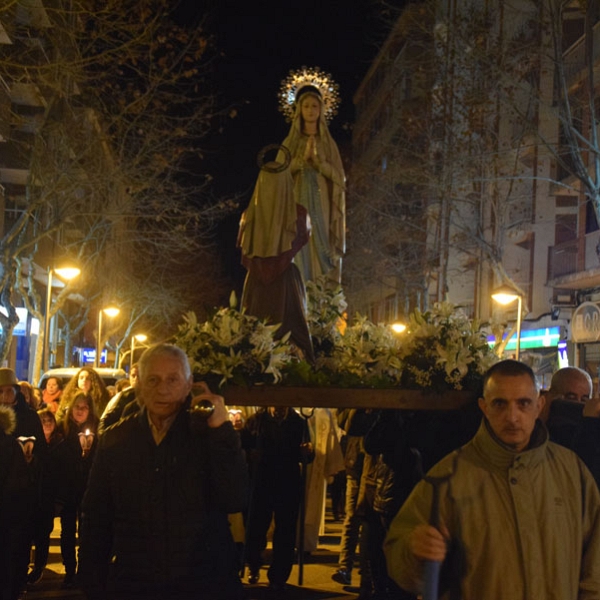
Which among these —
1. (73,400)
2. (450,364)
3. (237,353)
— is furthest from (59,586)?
(450,364)

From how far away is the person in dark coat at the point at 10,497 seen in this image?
21.9 feet

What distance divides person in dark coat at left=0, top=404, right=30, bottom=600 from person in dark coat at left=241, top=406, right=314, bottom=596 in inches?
97.0

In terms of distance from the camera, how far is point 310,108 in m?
11.8

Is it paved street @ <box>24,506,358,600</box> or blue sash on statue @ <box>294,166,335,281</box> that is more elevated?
blue sash on statue @ <box>294,166,335,281</box>

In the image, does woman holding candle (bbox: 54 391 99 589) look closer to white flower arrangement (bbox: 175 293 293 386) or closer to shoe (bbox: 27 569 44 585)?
shoe (bbox: 27 569 44 585)

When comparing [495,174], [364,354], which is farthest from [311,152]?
[495,174]

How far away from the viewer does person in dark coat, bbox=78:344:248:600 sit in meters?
4.25

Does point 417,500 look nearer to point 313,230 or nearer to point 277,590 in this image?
point 277,590

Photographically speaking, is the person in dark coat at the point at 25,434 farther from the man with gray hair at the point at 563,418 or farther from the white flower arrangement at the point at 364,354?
the man with gray hair at the point at 563,418

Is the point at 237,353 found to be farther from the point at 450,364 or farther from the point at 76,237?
the point at 76,237

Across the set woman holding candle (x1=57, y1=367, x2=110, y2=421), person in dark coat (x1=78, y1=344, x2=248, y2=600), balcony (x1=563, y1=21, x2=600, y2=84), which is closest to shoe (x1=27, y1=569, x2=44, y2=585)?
woman holding candle (x1=57, y1=367, x2=110, y2=421)

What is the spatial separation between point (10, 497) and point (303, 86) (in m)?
7.01

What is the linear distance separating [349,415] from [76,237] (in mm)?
Answer: 43664

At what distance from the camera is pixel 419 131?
32250 millimetres
